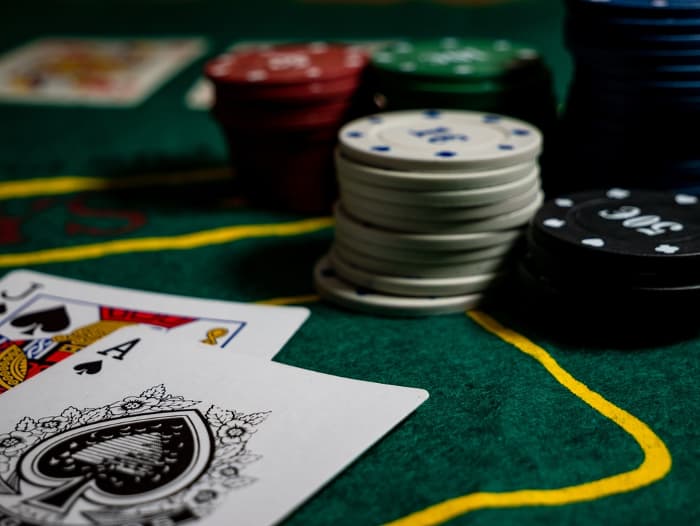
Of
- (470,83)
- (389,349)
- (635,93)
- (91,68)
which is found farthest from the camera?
(91,68)

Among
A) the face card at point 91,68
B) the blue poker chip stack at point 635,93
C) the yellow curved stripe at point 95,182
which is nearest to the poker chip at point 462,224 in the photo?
the blue poker chip stack at point 635,93

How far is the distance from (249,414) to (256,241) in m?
0.73

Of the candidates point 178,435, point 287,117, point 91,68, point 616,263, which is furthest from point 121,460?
point 91,68

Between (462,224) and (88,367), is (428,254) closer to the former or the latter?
(462,224)

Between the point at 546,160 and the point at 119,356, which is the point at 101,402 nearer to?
the point at 119,356

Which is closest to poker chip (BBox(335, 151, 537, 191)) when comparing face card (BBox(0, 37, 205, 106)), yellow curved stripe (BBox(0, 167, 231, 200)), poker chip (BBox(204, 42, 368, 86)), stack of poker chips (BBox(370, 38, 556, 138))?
stack of poker chips (BBox(370, 38, 556, 138))

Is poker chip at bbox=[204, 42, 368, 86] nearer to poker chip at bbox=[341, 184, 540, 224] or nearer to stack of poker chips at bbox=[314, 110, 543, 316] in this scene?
stack of poker chips at bbox=[314, 110, 543, 316]

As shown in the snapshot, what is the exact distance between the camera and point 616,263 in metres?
1.34

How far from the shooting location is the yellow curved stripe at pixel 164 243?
1.77 meters

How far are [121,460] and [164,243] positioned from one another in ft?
2.70

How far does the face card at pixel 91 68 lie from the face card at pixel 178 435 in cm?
168

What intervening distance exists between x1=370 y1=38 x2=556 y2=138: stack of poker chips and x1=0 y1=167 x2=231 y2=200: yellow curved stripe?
1.82 ft

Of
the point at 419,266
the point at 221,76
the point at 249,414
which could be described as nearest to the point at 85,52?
the point at 221,76

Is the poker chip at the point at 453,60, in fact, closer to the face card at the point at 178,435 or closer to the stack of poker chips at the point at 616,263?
the stack of poker chips at the point at 616,263
